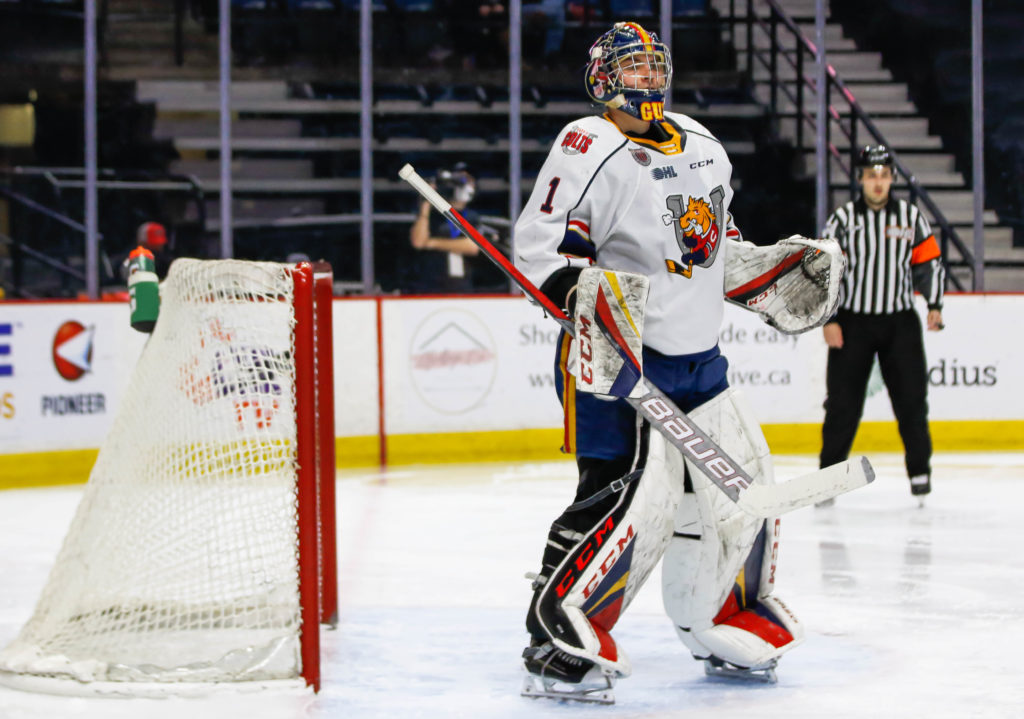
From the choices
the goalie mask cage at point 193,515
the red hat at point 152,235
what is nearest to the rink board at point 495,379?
the red hat at point 152,235

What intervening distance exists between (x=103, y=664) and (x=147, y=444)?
1.43 ft

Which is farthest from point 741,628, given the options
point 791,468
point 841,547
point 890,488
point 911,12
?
point 911,12

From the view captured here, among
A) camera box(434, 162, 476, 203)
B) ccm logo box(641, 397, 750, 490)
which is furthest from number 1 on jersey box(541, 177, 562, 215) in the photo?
camera box(434, 162, 476, 203)

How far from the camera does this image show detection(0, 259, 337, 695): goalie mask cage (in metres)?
2.55

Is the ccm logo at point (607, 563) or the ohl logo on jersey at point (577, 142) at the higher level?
the ohl logo on jersey at point (577, 142)

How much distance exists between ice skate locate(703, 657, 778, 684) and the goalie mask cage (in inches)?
28.5

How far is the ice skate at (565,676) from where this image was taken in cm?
240

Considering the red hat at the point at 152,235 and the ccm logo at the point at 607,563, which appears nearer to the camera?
the ccm logo at the point at 607,563

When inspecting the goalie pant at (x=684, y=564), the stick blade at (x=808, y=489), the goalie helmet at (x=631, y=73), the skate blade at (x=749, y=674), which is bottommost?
the skate blade at (x=749, y=674)

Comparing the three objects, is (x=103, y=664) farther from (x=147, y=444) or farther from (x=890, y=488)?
(x=890, y=488)

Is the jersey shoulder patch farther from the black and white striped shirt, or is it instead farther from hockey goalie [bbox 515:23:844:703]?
the black and white striped shirt

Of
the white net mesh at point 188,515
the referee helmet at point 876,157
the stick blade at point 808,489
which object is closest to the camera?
the stick blade at point 808,489

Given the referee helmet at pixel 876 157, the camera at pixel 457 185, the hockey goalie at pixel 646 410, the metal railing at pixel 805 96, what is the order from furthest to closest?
the metal railing at pixel 805 96 → the camera at pixel 457 185 → the referee helmet at pixel 876 157 → the hockey goalie at pixel 646 410

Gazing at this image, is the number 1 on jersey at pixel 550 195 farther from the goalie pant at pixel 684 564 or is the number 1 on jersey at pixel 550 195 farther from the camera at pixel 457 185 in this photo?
the camera at pixel 457 185
